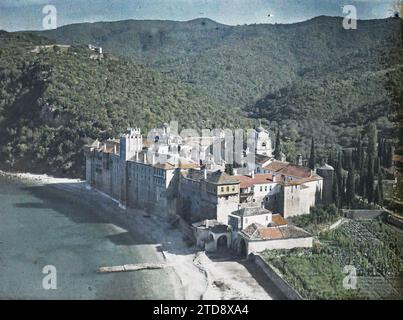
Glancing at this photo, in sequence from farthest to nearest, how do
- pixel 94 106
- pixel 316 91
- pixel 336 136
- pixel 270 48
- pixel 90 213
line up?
pixel 270 48 < pixel 316 91 < pixel 94 106 < pixel 336 136 < pixel 90 213

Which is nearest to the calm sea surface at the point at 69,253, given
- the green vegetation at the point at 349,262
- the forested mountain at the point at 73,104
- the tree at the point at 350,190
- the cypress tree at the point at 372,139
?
the green vegetation at the point at 349,262

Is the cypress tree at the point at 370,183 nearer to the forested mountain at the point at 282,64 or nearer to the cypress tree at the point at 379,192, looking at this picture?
the cypress tree at the point at 379,192

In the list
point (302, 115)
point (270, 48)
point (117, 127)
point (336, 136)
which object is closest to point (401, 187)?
point (336, 136)

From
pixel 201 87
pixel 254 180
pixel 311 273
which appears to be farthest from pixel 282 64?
pixel 311 273

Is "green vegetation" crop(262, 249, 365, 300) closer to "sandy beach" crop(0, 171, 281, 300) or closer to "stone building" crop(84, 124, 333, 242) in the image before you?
"sandy beach" crop(0, 171, 281, 300)

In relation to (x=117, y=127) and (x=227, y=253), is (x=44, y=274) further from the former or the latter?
(x=117, y=127)

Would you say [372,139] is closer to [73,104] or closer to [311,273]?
[311,273]

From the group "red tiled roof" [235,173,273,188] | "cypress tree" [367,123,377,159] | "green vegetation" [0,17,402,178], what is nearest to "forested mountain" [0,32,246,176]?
"green vegetation" [0,17,402,178]
